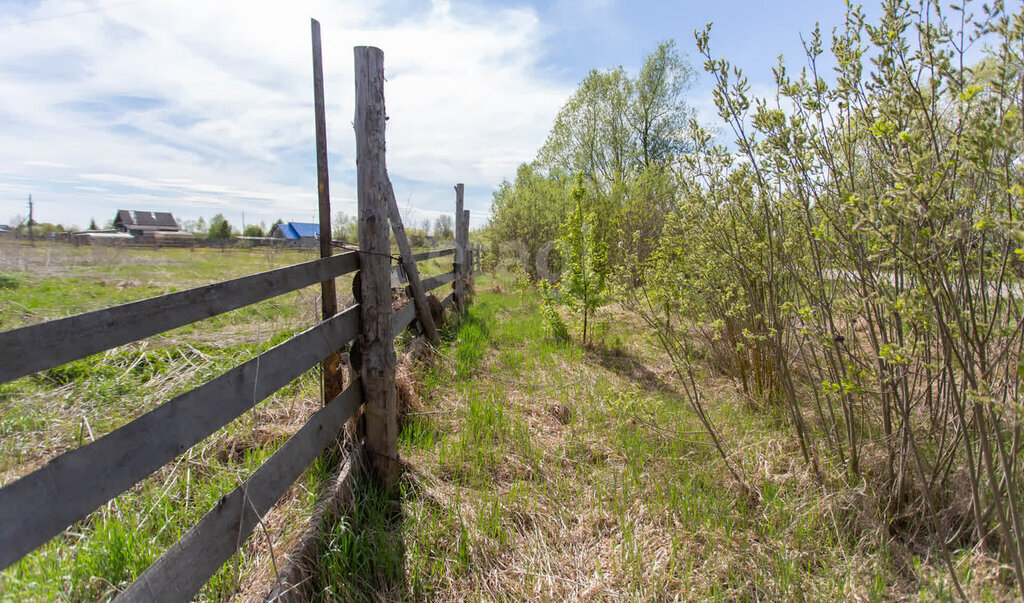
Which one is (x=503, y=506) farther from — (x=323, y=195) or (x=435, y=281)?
(x=435, y=281)

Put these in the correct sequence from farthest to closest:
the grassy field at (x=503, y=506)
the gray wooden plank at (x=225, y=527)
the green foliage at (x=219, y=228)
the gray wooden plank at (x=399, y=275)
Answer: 1. the green foliage at (x=219, y=228)
2. the gray wooden plank at (x=399, y=275)
3. the grassy field at (x=503, y=506)
4. the gray wooden plank at (x=225, y=527)

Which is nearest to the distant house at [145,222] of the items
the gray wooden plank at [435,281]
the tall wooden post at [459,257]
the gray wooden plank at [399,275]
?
the tall wooden post at [459,257]

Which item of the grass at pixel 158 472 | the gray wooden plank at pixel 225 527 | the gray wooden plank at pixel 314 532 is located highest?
the gray wooden plank at pixel 225 527

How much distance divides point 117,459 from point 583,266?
598 cm

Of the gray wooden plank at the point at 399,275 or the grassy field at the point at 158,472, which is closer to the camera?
the grassy field at the point at 158,472

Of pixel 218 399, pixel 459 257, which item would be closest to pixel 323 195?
pixel 218 399

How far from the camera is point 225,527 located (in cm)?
165

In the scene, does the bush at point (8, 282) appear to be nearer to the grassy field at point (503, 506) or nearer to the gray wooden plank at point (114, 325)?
the grassy field at point (503, 506)

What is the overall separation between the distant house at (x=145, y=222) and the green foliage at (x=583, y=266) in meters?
41.9

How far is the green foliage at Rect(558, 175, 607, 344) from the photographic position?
262 inches

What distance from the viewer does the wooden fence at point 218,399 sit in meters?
1.08

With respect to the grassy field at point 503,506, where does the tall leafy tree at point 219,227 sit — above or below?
above

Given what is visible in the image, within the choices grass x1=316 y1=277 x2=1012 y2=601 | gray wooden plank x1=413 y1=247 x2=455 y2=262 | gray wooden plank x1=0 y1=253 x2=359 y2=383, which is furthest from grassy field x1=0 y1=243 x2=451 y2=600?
gray wooden plank x1=413 y1=247 x2=455 y2=262

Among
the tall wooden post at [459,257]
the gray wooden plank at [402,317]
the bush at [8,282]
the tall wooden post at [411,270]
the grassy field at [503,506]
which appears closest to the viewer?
the grassy field at [503,506]
